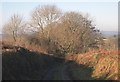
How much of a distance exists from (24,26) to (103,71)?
38.4 meters

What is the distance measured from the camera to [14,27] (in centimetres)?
6072

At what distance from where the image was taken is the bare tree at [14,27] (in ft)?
198

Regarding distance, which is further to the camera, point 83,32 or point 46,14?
point 46,14

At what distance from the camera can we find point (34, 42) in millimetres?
54344

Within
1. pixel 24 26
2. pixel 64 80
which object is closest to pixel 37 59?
pixel 64 80

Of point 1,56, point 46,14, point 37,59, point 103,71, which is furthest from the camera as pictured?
point 46,14

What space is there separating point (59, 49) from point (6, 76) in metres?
33.1

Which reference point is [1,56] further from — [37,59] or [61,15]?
[61,15]

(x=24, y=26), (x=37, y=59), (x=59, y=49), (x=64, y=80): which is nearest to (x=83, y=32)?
(x=59, y=49)

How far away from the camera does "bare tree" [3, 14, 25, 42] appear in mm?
60344

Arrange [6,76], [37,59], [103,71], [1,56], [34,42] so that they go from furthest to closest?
[34,42] < [37,59] < [103,71] < [1,56] < [6,76]

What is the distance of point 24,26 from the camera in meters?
60.7

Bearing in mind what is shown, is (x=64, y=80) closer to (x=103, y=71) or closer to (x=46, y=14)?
(x=103, y=71)

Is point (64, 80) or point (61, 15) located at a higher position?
point (61, 15)
